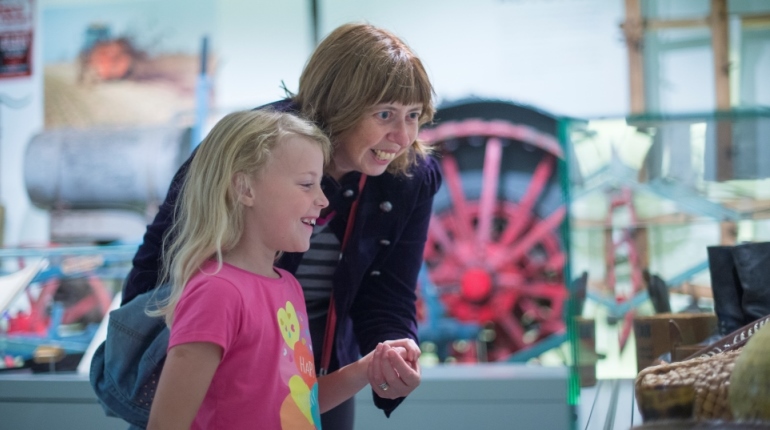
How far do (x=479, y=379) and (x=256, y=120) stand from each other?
1.45 meters

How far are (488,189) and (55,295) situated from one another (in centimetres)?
233

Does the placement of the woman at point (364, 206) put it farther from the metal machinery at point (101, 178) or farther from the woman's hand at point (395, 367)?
the metal machinery at point (101, 178)

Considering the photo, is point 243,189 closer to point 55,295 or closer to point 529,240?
point 55,295

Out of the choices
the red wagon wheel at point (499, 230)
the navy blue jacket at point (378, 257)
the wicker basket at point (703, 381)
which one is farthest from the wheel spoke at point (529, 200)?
the wicker basket at point (703, 381)

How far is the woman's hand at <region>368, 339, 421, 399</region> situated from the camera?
127 cm

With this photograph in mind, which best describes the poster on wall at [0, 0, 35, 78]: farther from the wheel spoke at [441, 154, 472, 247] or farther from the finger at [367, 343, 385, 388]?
the finger at [367, 343, 385, 388]

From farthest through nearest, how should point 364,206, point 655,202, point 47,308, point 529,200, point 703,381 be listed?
point 529,200 < point 47,308 < point 655,202 < point 364,206 < point 703,381

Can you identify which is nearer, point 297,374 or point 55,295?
point 297,374

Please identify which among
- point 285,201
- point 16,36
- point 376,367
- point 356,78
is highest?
point 16,36

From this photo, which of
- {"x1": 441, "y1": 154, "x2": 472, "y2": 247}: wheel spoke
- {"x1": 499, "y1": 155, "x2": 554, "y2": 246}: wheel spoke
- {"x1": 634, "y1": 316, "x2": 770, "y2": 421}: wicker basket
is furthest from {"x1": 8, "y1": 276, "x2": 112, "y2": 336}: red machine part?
{"x1": 634, "y1": 316, "x2": 770, "y2": 421}: wicker basket

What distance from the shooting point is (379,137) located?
1.41 m

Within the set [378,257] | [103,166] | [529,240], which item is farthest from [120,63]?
[378,257]

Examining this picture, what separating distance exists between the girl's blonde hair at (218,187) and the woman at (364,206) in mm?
93

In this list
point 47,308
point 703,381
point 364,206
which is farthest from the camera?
point 47,308
